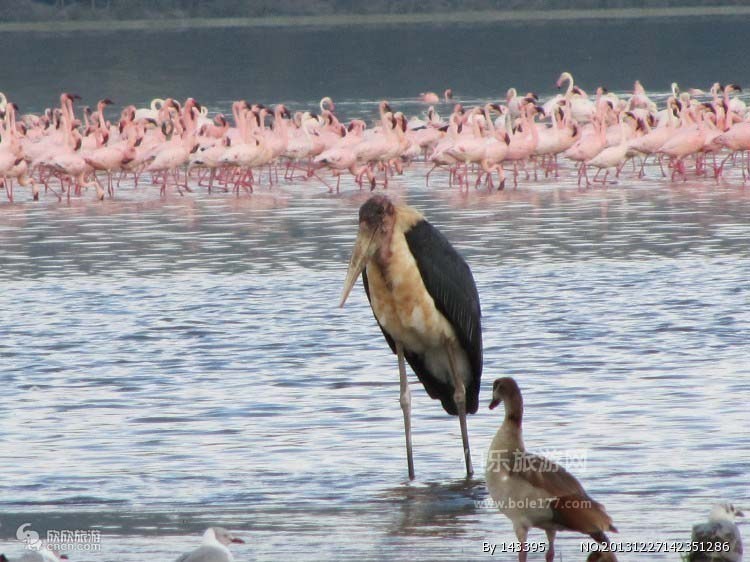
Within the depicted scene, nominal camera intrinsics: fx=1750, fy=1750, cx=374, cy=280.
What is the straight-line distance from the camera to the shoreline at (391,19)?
86062 mm

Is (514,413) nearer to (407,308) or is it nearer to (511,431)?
(511,431)

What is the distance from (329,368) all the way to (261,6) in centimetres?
8164

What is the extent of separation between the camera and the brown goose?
5.27 metres

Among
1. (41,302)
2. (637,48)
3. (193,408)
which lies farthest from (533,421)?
(637,48)

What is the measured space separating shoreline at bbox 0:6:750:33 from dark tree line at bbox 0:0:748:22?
0.90 feet

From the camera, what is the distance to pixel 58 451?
761 centimetres

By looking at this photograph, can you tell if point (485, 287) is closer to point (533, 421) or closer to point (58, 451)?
point (533, 421)

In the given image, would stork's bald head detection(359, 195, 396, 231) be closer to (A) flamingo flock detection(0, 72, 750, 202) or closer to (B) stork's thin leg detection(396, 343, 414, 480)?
(B) stork's thin leg detection(396, 343, 414, 480)

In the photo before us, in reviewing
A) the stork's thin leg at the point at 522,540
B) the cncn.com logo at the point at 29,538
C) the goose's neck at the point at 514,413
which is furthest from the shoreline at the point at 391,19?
the stork's thin leg at the point at 522,540

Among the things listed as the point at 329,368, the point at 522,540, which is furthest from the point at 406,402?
the point at 329,368

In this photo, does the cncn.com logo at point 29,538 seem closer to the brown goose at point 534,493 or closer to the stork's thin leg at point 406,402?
the brown goose at point 534,493

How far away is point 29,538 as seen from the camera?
18.1ft

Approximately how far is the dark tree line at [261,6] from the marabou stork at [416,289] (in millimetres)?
80782

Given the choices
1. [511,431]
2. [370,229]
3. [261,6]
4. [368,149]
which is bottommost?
[511,431]
